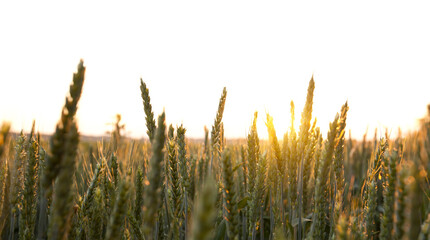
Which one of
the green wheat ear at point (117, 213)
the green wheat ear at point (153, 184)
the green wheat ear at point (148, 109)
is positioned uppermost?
the green wheat ear at point (148, 109)

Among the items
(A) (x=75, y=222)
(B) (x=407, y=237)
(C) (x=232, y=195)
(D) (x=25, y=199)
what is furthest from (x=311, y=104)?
(D) (x=25, y=199)

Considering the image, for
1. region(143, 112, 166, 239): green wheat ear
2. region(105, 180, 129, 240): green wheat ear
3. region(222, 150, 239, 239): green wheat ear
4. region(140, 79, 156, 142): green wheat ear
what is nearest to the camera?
region(143, 112, 166, 239): green wheat ear

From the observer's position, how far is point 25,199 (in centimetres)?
165

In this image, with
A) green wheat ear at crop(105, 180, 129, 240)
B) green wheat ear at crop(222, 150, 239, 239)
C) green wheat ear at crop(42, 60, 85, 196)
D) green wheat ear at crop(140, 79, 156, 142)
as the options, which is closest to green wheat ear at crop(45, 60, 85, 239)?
green wheat ear at crop(42, 60, 85, 196)

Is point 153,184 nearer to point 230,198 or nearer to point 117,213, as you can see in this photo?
point 117,213

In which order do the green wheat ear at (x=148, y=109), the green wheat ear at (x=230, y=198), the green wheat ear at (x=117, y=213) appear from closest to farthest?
1. the green wheat ear at (x=117, y=213)
2. the green wheat ear at (x=230, y=198)
3. the green wheat ear at (x=148, y=109)

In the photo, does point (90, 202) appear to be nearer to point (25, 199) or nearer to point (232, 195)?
point (25, 199)

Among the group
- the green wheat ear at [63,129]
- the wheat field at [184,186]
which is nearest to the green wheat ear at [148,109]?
the wheat field at [184,186]

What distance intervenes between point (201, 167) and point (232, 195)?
1.29m

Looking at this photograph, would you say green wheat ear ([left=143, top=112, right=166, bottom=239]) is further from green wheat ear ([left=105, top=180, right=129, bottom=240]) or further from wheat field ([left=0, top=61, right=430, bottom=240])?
green wheat ear ([left=105, top=180, right=129, bottom=240])

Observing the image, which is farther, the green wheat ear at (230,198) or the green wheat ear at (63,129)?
the green wheat ear at (230,198)

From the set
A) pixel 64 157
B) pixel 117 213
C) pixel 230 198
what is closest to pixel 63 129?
pixel 64 157

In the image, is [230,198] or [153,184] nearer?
[153,184]

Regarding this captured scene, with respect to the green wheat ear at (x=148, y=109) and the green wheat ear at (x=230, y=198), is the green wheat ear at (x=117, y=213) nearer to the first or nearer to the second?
the green wheat ear at (x=230, y=198)
